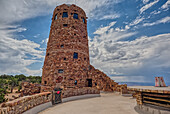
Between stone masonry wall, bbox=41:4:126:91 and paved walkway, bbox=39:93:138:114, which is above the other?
stone masonry wall, bbox=41:4:126:91

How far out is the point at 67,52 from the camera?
2411cm

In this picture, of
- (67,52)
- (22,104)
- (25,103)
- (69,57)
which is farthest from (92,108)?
(67,52)

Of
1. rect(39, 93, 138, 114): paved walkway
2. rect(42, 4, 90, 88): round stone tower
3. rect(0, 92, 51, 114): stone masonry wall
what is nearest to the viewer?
rect(0, 92, 51, 114): stone masonry wall

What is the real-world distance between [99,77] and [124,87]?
8658 mm

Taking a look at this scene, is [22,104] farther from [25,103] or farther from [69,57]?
[69,57]

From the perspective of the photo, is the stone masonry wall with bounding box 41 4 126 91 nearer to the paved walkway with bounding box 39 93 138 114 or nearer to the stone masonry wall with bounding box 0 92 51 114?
the paved walkway with bounding box 39 93 138 114

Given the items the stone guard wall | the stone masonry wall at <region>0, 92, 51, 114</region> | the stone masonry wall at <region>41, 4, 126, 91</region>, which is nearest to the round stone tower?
the stone masonry wall at <region>41, 4, 126, 91</region>

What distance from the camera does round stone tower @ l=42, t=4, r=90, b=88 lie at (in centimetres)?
2309

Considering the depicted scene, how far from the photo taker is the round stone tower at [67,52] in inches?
909

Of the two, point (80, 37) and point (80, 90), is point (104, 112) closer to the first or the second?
point (80, 90)

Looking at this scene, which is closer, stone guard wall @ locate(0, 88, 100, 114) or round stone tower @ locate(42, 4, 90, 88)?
stone guard wall @ locate(0, 88, 100, 114)

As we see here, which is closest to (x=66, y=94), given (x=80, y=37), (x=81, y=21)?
(x=80, y=37)

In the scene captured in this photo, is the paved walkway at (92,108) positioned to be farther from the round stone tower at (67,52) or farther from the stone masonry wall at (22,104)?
the round stone tower at (67,52)

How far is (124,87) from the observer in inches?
816
